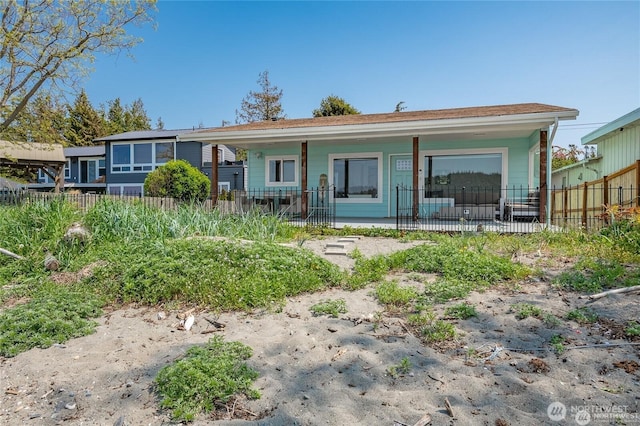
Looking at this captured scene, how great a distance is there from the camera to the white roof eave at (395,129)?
8453mm

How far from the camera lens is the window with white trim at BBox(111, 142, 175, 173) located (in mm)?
23703

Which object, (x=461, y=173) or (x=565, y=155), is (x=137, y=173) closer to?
(x=461, y=173)

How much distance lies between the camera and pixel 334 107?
26.3 meters

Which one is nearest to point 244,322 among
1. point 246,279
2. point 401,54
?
point 246,279

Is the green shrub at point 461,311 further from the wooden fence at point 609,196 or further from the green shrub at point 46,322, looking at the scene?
the wooden fence at point 609,196

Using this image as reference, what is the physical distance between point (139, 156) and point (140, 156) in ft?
0.28

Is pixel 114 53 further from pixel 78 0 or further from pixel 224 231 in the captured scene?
pixel 224 231

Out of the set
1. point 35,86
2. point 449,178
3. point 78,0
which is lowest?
point 449,178

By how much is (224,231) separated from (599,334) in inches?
209

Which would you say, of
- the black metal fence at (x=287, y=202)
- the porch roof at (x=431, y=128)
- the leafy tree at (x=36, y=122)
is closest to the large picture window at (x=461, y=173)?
the porch roof at (x=431, y=128)

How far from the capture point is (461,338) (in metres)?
2.96

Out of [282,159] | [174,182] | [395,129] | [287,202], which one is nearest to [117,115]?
[174,182]

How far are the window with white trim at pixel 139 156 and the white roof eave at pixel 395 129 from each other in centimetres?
1362

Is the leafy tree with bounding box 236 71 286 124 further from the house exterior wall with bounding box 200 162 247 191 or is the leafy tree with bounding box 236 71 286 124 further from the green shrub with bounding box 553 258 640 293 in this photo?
the green shrub with bounding box 553 258 640 293
